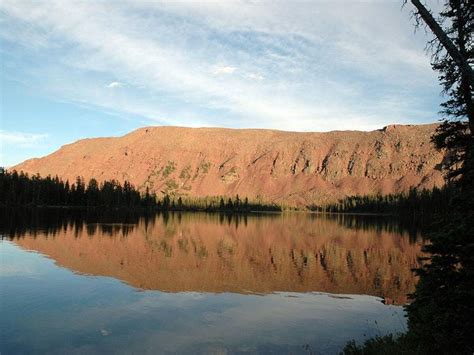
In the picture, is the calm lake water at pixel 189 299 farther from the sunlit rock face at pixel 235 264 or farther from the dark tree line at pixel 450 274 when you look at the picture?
the dark tree line at pixel 450 274

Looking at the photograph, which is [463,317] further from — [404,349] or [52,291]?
[52,291]

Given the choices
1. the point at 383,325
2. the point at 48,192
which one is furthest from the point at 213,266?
the point at 48,192

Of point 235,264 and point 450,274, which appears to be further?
point 235,264

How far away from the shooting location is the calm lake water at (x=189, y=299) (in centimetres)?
2077

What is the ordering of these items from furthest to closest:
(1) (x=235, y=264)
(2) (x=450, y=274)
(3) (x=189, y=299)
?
1. (1) (x=235, y=264)
2. (3) (x=189, y=299)
3. (2) (x=450, y=274)

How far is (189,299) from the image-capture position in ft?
99.1

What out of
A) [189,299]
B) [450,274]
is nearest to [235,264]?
[189,299]

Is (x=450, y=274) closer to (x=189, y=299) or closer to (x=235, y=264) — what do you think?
(x=189, y=299)

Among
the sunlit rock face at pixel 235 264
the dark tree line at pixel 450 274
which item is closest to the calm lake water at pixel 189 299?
the sunlit rock face at pixel 235 264

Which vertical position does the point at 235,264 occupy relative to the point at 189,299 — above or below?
below

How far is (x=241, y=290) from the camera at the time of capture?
34.4 m

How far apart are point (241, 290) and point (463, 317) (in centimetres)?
2503

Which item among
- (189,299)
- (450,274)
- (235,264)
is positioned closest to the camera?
(450,274)

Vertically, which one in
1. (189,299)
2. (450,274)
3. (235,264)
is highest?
(450,274)
